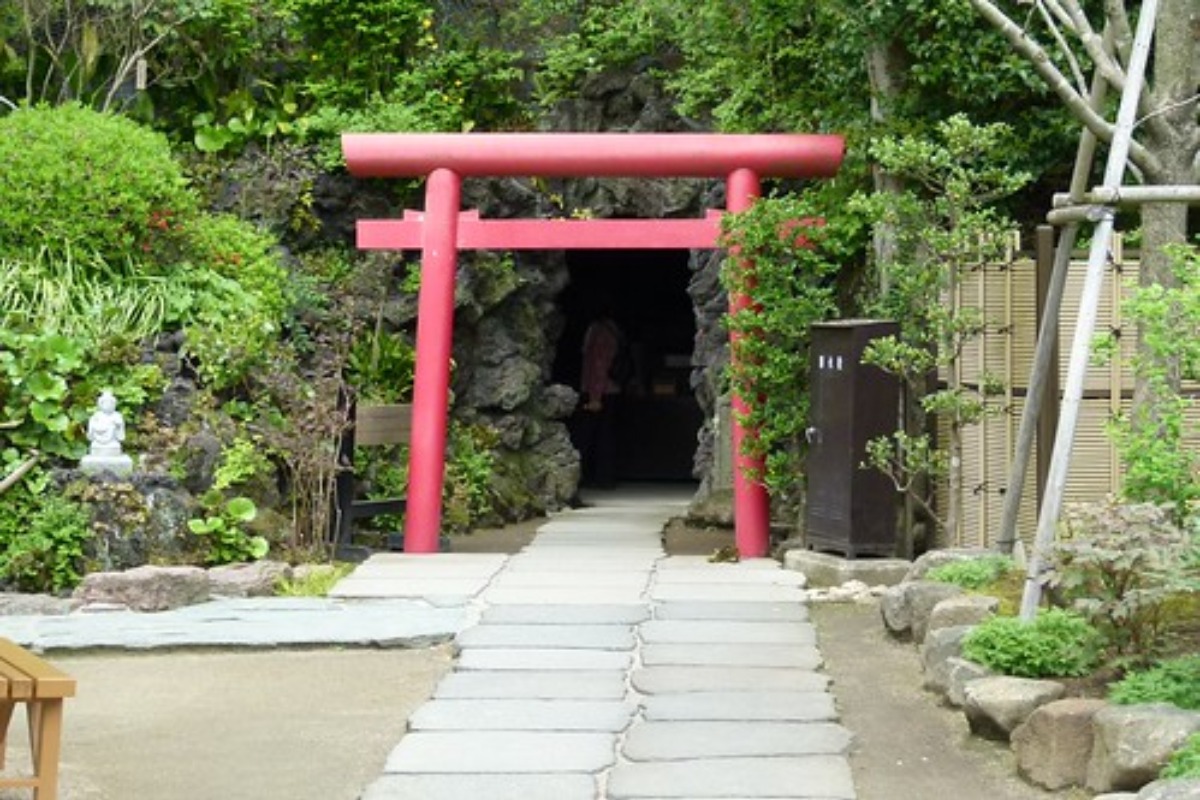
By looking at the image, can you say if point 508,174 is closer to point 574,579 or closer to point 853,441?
point 574,579

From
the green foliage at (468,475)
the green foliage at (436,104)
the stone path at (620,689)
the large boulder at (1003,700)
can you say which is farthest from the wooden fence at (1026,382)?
the green foliage at (436,104)

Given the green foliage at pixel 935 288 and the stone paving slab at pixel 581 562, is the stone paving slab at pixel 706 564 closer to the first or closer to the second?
the stone paving slab at pixel 581 562

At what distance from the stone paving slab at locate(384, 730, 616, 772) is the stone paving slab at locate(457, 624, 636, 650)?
2.03 meters

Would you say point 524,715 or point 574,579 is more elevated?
point 574,579

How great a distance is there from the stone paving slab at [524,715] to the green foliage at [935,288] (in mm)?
4082

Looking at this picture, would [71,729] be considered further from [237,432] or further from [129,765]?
[237,432]

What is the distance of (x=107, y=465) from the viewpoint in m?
12.4

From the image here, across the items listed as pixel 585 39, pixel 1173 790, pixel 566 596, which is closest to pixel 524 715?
pixel 1173 790

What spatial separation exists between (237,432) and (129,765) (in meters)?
6.49

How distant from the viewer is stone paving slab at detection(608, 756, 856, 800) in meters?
6.80

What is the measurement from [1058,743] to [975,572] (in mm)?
3018

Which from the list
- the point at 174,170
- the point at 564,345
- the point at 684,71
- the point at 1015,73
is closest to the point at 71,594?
the point at 174,170

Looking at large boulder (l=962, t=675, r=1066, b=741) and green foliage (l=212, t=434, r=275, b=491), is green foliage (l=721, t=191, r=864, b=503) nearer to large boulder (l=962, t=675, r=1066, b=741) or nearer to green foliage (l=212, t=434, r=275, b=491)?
green foliage (l=212, t=434, r=275, b=491)

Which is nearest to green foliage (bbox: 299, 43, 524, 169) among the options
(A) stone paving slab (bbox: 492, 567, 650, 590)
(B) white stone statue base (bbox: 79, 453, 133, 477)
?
(B) white stone statue base (bbox: 79, 453, 133, 477)
